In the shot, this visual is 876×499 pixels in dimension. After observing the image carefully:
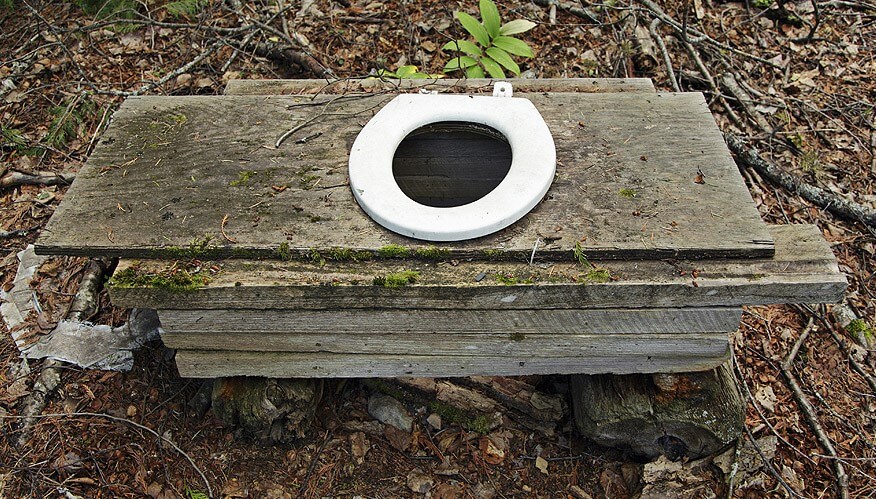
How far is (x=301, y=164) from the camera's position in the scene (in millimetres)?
1989

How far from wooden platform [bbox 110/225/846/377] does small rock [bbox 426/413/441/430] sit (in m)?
0.33

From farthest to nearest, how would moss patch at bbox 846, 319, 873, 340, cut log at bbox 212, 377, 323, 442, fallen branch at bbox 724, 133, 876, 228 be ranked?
fallen branch at bbox 724, 133, 876, 228, moss patch at bbox 846, 319, 873, 340, cut log at bbox 212, 377, 323, 442

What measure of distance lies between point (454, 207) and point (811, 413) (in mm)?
1577

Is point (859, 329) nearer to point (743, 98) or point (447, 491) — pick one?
point (743, 98)

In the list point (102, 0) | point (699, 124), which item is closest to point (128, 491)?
point (699, 124)

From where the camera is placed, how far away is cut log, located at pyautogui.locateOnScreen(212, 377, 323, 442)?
215 centimetres

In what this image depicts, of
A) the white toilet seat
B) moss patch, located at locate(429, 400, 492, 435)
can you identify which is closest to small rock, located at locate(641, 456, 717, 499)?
moss patch, located at locate(429, 400, 492, 435)

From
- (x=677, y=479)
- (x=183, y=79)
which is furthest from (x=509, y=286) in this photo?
(x=183, y=79)

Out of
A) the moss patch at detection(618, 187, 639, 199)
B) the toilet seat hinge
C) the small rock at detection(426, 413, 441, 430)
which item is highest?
the toilet seat hinge

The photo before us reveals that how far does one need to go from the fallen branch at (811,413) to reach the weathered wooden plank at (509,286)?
0.84 m

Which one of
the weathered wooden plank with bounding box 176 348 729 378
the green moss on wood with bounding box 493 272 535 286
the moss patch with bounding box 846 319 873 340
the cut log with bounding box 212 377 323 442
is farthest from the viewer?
the moss patch with bounding box 846 319 873 340

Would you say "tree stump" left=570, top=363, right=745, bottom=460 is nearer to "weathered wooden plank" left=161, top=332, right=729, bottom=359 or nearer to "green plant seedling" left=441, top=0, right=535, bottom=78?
"weathered wooden plank" left=161, top=332, right=729, bottom=359

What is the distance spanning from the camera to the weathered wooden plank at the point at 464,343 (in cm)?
193

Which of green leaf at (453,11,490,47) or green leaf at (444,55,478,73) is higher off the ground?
green leaf at (453,11,490,47)
